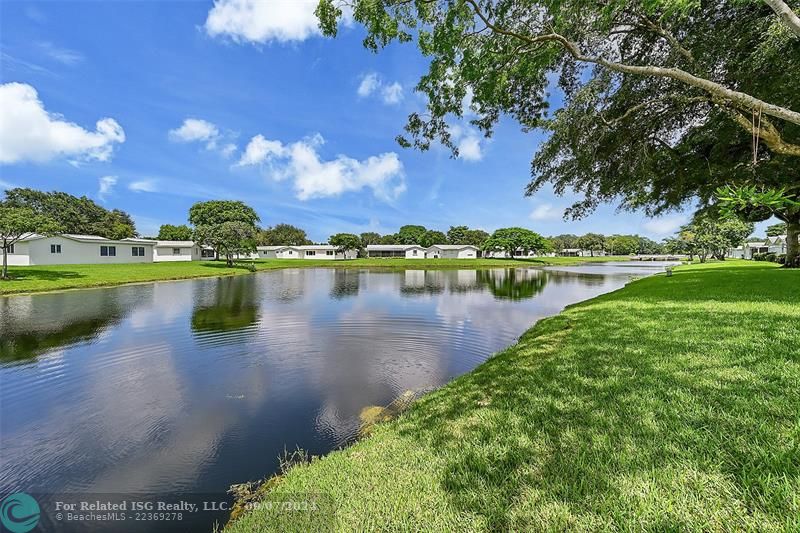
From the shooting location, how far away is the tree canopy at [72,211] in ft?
181

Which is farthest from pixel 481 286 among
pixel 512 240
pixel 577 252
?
pixel 577 252

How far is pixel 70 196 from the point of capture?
6019 cm

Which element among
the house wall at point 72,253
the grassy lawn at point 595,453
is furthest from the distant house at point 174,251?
the grassy lawn at point 595,453

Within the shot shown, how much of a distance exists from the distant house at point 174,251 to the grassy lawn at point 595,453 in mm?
54371

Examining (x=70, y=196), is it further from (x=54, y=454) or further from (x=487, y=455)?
(x=487, y=455)

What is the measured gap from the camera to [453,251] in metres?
84.7

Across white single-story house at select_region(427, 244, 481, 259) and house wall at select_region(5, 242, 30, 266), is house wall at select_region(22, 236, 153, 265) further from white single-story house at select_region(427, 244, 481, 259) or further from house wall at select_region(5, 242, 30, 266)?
white single-story house at select_region(427, 244, 481, 259)

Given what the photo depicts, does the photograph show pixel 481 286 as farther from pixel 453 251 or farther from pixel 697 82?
pixel 453 251

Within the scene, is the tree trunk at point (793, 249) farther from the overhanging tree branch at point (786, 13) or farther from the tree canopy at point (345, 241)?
the tree canopy at point (345, 241)

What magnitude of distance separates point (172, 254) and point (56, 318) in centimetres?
4474

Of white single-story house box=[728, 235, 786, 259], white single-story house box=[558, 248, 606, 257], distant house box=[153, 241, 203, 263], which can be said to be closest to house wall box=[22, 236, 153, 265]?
distant house box=[153, 241, 203, 263]

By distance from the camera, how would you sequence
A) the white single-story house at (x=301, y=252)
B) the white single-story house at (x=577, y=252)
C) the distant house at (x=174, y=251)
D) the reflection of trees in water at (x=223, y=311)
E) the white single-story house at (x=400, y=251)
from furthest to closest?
the white single-story house at (x=577, y=252), the white single-story house at (x=400, y=251), the white single-story house at (x=301, y=252), the distant house at (x=174, y=251), the reflection of trees in water at (x=223, y=311)

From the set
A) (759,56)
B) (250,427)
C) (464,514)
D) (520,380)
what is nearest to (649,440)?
(464,514)

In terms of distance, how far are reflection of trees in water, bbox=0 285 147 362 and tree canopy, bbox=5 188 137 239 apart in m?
53.1
